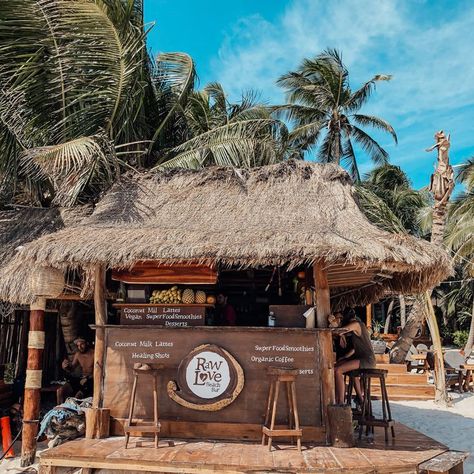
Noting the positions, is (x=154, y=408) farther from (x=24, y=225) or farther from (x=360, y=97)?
(x=360, y=97)

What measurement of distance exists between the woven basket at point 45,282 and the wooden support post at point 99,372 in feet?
1.58

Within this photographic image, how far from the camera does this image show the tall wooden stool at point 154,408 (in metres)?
5.25

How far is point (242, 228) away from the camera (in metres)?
6.14

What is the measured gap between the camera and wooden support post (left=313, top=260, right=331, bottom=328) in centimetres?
581

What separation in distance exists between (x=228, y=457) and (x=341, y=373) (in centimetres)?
206

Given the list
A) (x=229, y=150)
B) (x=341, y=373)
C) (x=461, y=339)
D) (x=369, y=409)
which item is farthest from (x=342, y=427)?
(x=461, y=339)

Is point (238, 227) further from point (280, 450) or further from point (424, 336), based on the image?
point (424, 336)

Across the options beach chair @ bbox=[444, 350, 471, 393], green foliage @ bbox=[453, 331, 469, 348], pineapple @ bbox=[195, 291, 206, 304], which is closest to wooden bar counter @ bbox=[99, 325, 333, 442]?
pineapple @ bbox=[195, 291, 206, 304]

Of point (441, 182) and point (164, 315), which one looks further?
point (441, 182)

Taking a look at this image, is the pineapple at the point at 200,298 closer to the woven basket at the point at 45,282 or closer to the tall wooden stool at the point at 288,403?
the tall wooden stool at the point at 288,403

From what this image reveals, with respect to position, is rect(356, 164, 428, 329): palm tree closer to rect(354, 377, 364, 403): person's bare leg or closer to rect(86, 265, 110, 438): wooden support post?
rect(354, 377, 364, 403): person's bare leg

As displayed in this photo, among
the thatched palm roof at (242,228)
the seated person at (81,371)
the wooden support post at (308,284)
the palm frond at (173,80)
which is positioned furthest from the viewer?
the palm frond at (173,80)

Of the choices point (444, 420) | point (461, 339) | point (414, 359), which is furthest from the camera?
point (461, 339)

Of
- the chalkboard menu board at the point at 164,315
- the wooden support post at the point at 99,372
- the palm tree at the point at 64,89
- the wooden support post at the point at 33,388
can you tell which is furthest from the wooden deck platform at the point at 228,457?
the palm tree at the point at 64,89
